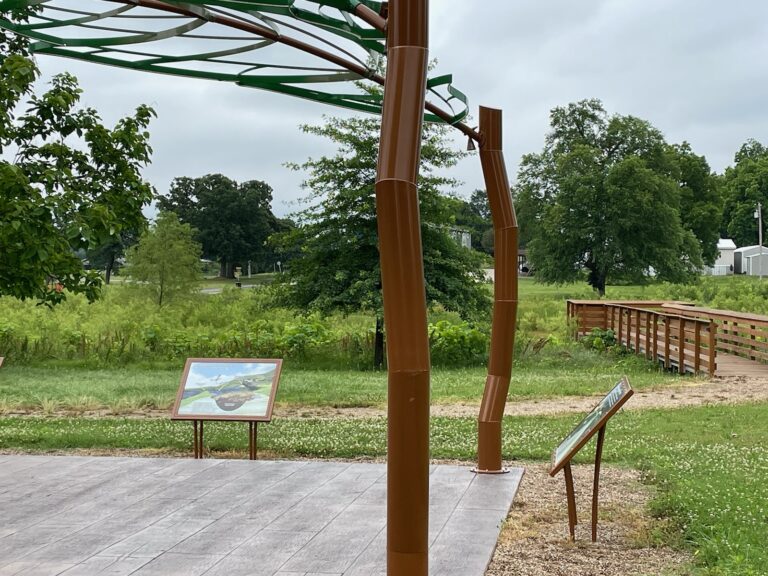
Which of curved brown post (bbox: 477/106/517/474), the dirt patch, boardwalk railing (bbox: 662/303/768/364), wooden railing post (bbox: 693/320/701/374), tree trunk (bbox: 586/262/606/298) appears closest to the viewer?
the dirt patch

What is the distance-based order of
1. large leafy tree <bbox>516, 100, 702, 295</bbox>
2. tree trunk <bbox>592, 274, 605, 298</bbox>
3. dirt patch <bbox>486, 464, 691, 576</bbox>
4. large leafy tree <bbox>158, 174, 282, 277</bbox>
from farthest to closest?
large leafy tree <bbox>158, 174, 282, 277</bbox>
tree trunk <bbox>592, 274, 605, 298</bbox>
large leafy tree <bbox>516, 100, 702, 295</bbox>
dirt patch <bbox>486, 464, 691, 576</bbox>

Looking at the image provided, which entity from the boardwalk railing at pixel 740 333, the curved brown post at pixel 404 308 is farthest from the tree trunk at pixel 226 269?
the curved brown post at pixel 404 308

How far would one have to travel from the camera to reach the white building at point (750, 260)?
71.1 m

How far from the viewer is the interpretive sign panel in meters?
4.50

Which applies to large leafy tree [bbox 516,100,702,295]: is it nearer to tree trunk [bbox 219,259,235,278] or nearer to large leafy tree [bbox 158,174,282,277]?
large leafy tree [bbox 158,174,282,277]

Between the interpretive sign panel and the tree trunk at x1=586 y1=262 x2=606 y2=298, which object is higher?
the tree trunk at x1=586 y1=262 x2=606 y2=298

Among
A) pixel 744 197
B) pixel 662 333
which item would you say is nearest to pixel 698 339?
pixel 662 333

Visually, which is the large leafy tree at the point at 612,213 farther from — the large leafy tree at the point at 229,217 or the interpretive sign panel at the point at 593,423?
the interpretive sign panel at the point at 593,423

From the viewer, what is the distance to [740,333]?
60.6 feet

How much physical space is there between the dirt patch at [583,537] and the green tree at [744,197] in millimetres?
71503

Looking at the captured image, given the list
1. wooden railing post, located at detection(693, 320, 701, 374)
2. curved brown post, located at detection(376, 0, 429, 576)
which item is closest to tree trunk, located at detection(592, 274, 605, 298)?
wooden railing post, located at detection(693, 320, 701, 374)

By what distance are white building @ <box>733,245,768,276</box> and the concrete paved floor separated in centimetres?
6816

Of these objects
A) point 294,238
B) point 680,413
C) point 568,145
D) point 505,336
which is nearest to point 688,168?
point 568,145

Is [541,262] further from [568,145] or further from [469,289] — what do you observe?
[469,289]
